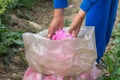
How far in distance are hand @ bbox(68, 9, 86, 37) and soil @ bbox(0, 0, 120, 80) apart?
820 mm

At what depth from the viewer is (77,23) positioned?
8.52 feet

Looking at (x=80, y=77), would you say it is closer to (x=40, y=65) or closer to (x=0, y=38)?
(x=40, y=65)

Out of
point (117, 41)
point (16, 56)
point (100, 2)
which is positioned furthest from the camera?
point (16, 56)

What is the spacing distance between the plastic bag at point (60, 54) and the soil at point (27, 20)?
640 mm

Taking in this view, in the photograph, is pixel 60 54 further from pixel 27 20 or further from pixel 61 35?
pixel 27 20

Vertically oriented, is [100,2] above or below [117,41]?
above

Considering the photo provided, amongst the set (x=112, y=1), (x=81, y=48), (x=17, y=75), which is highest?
(x=112, y=1)

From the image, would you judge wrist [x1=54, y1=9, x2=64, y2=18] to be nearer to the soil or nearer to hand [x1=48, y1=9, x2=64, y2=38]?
hand [x1=48, y1=9, x2=64, y2=38]

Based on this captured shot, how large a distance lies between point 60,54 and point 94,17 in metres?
0.47

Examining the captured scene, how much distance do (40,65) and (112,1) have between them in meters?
0.79

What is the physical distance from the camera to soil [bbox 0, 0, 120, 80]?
330 cm

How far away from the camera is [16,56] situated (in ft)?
11.8

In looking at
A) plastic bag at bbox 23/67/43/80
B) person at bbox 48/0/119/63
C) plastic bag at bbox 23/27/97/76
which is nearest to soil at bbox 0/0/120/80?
plastic bag at bbox 23/67/43/80

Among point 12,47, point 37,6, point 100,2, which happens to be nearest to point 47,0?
point 37,6
